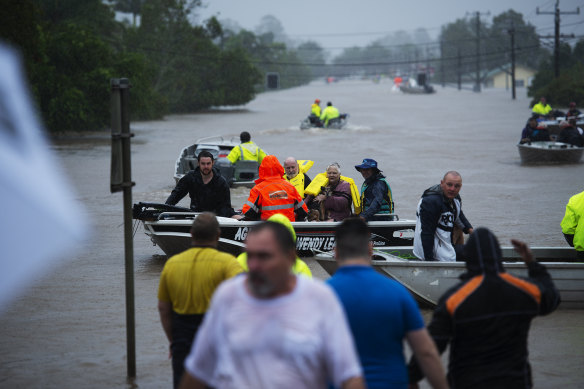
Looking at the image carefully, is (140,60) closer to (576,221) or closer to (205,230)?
(576,221)

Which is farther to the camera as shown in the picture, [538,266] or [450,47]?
[450,47]

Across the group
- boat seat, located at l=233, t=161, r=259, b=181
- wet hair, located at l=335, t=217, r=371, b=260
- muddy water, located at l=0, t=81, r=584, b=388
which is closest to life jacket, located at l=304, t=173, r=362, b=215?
muddy water, located at l=0, t=81, r=584, b=388

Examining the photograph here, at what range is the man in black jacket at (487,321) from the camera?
4219mm

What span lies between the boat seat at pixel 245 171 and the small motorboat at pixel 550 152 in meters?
12.2

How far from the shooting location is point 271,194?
10.7 meters

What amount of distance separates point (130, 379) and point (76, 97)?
38668 millimetres

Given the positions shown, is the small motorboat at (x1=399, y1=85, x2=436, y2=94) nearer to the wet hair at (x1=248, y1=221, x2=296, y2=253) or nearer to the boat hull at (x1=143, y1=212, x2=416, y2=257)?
the boat hull at (x1=143, y1=212, x2=416, y2=257)

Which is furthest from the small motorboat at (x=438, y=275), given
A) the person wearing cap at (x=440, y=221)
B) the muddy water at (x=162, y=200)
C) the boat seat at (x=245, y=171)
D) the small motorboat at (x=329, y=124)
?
the small motorboat at (x=329, y=124)

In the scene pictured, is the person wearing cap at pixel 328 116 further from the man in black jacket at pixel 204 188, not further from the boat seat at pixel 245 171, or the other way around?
the man in black jacket at pixel 204 188

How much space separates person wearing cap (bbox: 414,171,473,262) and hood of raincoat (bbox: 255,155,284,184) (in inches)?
90.3

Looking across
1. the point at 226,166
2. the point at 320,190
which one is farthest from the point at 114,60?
the point at 320,190

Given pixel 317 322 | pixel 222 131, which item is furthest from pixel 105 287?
pixel 222 131

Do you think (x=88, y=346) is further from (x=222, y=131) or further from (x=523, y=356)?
(x=222, y=131)

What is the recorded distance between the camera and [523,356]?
169 inches
